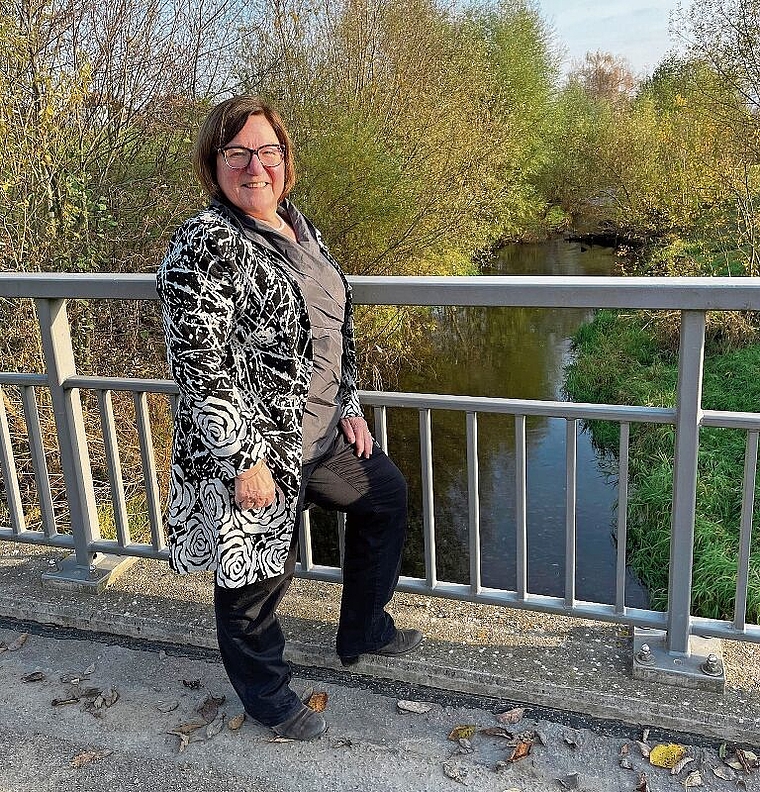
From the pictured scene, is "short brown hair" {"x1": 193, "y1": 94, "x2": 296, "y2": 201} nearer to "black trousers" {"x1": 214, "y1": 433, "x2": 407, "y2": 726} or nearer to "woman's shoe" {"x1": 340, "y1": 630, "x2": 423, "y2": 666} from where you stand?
"black trousers" {"x1": 214, "y1": 433, "x2": 407, "y2": 726}

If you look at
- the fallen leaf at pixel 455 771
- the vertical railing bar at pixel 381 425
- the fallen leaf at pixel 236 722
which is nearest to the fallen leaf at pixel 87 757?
the fallen leaf at pixel 236 722

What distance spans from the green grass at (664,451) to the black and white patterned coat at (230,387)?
4.87 metres

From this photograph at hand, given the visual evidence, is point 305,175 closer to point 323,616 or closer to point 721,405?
point 721,405

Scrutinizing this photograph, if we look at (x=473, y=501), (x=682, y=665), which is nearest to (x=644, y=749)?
(x=682, y=665)

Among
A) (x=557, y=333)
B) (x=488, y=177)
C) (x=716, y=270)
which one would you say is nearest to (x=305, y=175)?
(x=488, y=177)

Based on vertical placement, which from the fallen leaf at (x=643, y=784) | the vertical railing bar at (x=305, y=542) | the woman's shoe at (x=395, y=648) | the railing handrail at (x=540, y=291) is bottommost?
the fallen leaf at (x=643, y=784)

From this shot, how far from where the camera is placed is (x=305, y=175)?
36.6 feet

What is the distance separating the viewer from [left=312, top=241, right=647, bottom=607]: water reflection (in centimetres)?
668

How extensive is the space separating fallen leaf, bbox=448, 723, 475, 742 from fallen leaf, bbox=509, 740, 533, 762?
0.44ft

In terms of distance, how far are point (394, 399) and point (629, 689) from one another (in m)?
1.11

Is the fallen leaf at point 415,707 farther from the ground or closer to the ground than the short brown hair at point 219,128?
closer to the ground

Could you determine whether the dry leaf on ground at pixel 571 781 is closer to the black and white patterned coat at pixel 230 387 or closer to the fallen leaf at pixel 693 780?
the fallen leaf at pixel 693 780

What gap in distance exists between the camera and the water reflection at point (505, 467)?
21.9 feet

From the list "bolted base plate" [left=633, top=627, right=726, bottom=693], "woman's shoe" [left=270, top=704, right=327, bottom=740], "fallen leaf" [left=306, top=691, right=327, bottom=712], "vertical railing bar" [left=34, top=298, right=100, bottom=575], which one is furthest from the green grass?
"vertical railing bar" [left=34, top=298, right=100, bottom=575]
